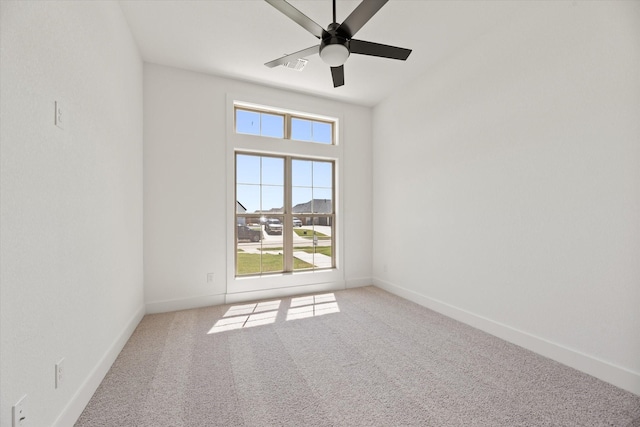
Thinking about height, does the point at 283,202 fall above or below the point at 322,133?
below

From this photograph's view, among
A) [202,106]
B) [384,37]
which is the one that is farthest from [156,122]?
[384,37]

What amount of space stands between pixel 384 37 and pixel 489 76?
1.14 metres

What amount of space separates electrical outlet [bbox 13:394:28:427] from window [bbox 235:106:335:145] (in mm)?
3317

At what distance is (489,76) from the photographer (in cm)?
280

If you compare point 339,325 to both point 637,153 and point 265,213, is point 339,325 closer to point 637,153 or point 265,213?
point 265,213

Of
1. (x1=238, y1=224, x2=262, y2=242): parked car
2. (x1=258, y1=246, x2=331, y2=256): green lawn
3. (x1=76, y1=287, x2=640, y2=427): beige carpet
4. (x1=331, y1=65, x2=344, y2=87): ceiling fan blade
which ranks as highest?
(x1=331, y1=65, x2=344, y2=87): ceiling fan blade

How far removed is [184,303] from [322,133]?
125 inches

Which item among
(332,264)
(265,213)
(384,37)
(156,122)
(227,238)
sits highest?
(384,37)

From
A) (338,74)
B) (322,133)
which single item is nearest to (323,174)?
(322,133)

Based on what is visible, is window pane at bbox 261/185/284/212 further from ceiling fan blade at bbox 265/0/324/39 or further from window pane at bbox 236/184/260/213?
ceiling fan blade at bbox 265/0/324/39

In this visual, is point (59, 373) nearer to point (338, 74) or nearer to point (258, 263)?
point (258, 263)

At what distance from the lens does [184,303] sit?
3502mm

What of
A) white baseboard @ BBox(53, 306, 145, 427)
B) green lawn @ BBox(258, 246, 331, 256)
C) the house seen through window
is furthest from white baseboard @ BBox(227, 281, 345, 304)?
white baseboard @ BBox(53, 306, 145, 427)

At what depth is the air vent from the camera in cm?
323
